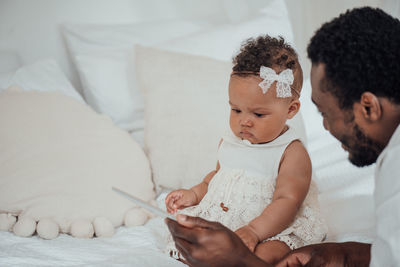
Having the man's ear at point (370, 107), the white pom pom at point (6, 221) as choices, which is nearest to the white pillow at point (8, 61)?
the white pom pom at point (6, 221)

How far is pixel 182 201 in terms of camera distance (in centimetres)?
130

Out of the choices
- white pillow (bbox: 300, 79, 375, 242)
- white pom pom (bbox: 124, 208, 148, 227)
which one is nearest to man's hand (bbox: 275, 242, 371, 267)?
white pillow (bbox: 300, 79, 375, 242)

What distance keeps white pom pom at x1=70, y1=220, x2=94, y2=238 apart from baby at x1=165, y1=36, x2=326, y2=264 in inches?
9.3

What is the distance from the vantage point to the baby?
1158mm

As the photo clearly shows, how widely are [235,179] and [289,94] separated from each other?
274 mm

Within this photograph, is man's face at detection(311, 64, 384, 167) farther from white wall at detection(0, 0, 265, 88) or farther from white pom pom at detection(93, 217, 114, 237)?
white wall at detection(0, 0, 265, 88)

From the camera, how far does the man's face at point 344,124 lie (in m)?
0.96

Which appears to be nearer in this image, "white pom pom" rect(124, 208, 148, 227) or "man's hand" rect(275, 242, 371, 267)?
"man's hand" rect(275, 242, 371, 267)

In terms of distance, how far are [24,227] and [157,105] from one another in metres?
0.62

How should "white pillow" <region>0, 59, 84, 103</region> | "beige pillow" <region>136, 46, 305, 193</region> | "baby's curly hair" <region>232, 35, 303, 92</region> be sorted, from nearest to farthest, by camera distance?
"baby's curly hair" <region>232, 35, 303, 92</region> < "beige pillow" <region>136, 46, 305, 193</region> < "white pillow" <region>0, 59, 84, 103</region>

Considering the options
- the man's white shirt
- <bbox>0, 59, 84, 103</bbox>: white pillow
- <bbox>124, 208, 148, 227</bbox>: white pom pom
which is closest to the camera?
the man's white shirt

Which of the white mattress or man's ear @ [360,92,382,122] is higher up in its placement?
man's ear @ [360,92,382,122]

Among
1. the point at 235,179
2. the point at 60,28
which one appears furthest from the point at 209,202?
the point at 60,28

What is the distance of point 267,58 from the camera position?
3.96ft
